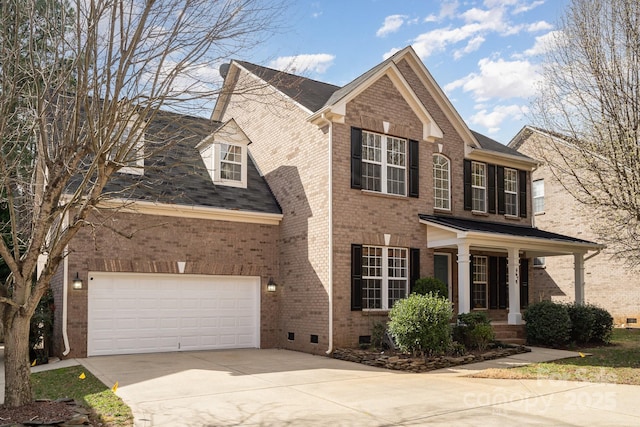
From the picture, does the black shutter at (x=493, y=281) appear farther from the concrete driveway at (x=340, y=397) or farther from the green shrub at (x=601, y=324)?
the concrete driveway at (x=340, y=397)

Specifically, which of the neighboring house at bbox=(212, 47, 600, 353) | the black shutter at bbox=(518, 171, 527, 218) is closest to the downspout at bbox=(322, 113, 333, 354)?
the neighboring house at bbox=(212, 47, 600, 353)

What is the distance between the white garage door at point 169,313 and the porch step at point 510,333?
7229mm

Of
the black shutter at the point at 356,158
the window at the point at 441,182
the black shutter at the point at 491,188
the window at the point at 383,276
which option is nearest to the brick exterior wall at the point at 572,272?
the black shutter at the point at 491,188

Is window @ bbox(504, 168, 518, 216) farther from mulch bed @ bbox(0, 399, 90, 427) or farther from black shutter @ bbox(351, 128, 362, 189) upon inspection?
mulch bed @ bbox(0, 399, 90, 427)

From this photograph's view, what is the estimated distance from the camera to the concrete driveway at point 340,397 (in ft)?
26.0

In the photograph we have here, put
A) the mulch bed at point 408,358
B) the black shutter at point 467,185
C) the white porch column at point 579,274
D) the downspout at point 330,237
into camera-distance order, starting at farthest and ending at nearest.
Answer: the white porch column at point 579,274, the black shutter at point 467,185, the downspout at point 330,237, the mulch bed at point 408,358

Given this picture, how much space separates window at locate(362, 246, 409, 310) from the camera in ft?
51.2

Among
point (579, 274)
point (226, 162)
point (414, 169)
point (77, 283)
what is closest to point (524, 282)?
point (579, 274)

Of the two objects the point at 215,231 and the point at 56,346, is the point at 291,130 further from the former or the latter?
the point at 56,346

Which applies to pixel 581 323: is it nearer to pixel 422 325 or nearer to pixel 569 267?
pixel 422 325

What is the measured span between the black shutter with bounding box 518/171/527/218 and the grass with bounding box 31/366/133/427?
50.9ft

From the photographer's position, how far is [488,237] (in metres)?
16.0

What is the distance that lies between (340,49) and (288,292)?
9031 millimetres

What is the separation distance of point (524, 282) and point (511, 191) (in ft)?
10.9
